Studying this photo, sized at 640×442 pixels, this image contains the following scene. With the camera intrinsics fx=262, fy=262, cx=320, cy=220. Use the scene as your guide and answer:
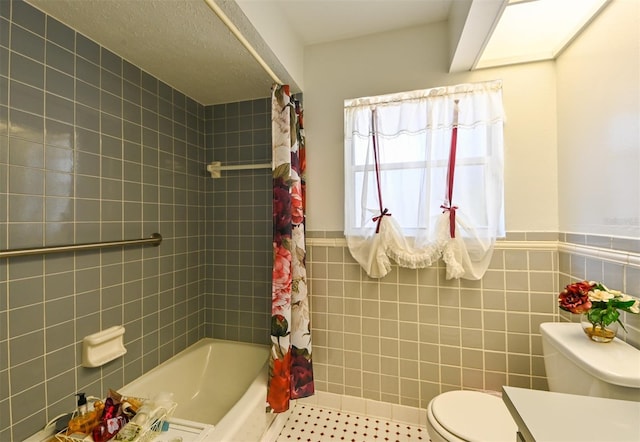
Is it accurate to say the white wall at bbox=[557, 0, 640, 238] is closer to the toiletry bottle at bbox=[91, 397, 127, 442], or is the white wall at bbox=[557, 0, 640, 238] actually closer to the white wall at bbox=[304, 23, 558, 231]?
the white wall at bbox=[304, 23, 558, 231]

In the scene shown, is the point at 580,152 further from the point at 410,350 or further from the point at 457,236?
the point at 410,350

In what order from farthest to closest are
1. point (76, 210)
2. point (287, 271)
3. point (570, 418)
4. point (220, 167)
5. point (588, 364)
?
point (220, 167) → point (287, 271) → point (76, 210) → point (588, 364) → point (570, 418)

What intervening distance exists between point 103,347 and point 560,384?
198 cm

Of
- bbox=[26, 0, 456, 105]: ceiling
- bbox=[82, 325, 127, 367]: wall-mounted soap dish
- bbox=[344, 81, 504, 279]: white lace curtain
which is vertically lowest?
bbox=[82, 325, 127, 367]: wall-mounted soap dish

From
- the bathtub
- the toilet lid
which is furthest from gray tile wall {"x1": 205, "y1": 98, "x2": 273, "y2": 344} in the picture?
the toilet lid

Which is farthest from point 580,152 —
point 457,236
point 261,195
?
point 261,195

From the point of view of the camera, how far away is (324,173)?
1700 millimetres

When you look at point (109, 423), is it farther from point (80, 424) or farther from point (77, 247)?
point (77, 247)

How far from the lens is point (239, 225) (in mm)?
1923

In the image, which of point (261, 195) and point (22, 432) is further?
point (261, 195)

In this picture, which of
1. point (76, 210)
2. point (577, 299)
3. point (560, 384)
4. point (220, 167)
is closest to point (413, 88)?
point (577, 299)

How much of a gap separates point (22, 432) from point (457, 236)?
2.06 m

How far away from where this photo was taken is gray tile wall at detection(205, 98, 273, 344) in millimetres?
1862

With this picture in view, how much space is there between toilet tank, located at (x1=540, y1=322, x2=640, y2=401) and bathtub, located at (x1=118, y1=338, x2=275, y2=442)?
51.4 inches
